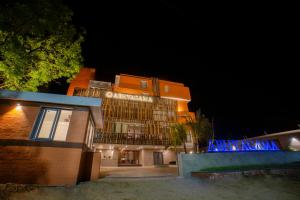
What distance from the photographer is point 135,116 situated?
89.7 feet

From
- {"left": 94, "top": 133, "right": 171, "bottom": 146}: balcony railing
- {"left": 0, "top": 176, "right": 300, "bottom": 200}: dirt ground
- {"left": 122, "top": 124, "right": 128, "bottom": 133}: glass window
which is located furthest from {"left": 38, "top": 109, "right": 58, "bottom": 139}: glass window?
{"left": 122, "top": 124, "right": 128, "bottom": 133}: glass window

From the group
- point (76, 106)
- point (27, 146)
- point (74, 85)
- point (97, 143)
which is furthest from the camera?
point (74, 85)

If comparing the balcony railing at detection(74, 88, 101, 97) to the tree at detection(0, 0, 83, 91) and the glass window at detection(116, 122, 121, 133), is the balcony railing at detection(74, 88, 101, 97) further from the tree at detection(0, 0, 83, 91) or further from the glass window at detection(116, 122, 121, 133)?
the tree at detection(0, 0, 83, 91)

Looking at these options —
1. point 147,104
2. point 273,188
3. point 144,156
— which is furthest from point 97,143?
point 273,188

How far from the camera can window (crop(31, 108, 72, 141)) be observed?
7.72 m

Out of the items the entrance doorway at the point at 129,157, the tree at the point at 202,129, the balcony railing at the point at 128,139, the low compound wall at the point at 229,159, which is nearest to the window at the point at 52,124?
the low compound wall at the point at 229,159

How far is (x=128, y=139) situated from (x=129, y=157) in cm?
A: 582

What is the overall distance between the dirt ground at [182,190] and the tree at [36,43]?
732cm

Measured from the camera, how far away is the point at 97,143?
23781 millimetres

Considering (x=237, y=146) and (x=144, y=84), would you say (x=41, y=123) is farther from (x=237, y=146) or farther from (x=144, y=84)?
(x=144, y=84)

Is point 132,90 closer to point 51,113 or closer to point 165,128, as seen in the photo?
point 165,128

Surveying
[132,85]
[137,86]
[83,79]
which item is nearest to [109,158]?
[132,85]

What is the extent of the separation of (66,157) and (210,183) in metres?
7.70

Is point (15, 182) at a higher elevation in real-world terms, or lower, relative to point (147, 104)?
lower
